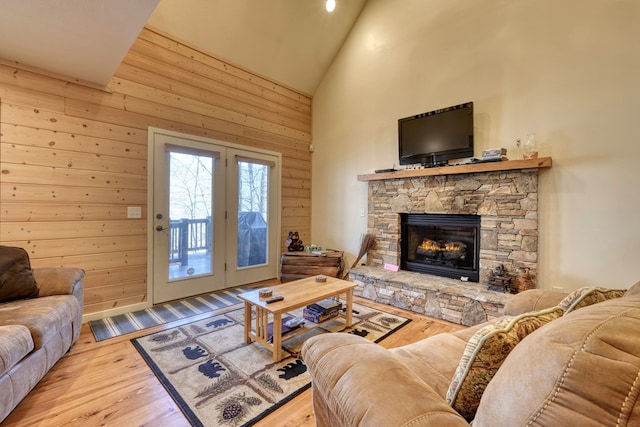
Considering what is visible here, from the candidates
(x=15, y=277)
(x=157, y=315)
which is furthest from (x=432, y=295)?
(x=15, y=277)

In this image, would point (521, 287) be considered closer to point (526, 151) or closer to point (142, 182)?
point (526, 151)

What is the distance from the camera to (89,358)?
221 cm

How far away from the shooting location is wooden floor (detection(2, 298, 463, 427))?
159 cm

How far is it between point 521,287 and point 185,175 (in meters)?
4.05

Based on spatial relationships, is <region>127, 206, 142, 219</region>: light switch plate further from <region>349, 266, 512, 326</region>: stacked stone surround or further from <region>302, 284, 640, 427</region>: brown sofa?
<region>302, 284, 640, 427</region>: brown sofa

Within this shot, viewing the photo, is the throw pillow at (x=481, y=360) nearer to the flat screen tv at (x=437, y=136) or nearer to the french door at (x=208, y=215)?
the flat screen tv at (x=437, y=136)

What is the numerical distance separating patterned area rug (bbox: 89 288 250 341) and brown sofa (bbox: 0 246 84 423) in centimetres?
42

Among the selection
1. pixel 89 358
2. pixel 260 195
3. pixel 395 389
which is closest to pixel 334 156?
pixel 260 195

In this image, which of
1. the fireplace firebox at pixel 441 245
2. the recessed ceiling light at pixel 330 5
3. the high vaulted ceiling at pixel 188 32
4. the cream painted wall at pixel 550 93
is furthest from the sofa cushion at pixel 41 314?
the recessed ceiling light at pixel 330 5

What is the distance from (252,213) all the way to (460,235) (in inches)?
116

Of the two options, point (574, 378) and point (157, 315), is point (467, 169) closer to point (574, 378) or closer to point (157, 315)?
point (574, 378)

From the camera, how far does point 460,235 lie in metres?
3.58

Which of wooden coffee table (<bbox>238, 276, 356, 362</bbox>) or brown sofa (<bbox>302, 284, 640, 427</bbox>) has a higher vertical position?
brown sofa (<bbox>302, 284, 640, 427</bbox>)

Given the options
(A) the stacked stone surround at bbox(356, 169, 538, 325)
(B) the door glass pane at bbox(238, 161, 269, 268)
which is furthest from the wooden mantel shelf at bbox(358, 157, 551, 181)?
(B) the door glass pane at bbox(238, 161, 269, 268)
